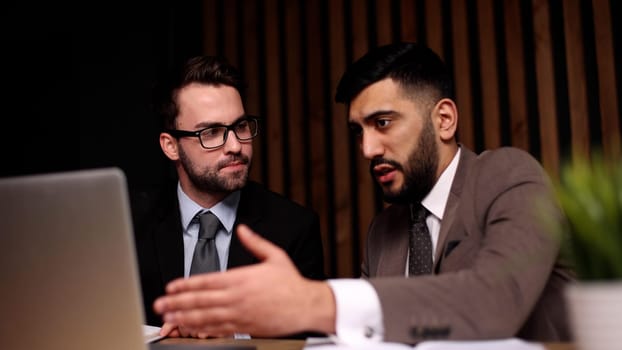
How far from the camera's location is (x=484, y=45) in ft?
9.87

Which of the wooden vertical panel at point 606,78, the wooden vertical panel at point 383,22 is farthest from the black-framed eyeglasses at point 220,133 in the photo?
the wooden vertical panel at point 606,78

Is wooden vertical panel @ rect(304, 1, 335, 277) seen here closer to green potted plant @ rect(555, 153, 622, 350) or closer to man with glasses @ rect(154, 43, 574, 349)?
man with glasses @ rect(154, 43, 574, 349)

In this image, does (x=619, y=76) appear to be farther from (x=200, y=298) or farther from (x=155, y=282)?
(x=200, y=298)

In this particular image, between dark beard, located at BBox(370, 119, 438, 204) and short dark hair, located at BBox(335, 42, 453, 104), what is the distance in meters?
0.14

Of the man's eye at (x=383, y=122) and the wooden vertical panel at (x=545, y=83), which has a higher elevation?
the wooden vertical panel at (x=545, y=83)

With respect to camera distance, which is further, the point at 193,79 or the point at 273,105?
the point at 273,105

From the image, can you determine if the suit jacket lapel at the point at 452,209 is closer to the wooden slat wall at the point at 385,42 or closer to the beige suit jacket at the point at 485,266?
the beige suit jacket at the point at 485,266

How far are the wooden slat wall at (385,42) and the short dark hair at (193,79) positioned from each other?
812 mm

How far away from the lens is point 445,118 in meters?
1.93

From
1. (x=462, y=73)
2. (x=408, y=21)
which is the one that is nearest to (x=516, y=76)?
(x=462, y=73)

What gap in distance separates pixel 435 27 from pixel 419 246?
1684mm

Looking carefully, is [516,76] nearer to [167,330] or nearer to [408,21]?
[408,21]

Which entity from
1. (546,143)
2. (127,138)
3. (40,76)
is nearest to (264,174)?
(127,138)

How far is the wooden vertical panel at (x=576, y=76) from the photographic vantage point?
9.30 feet
